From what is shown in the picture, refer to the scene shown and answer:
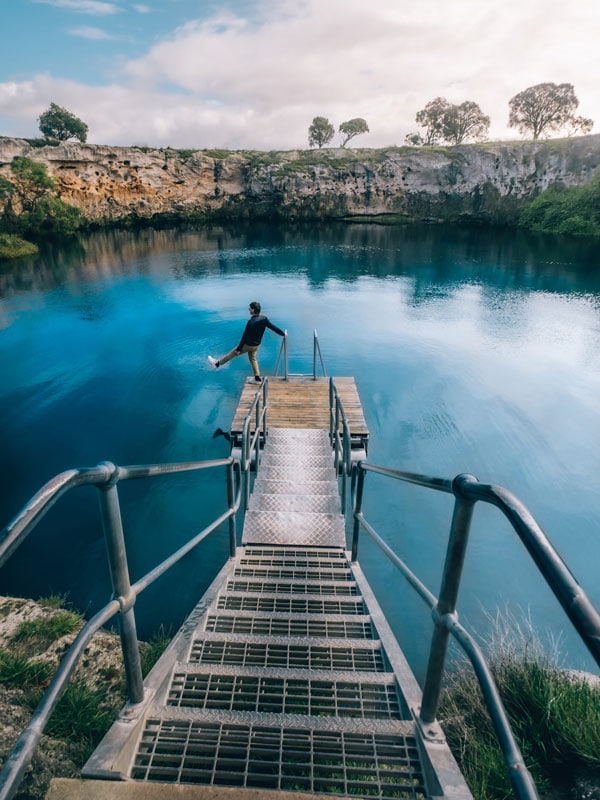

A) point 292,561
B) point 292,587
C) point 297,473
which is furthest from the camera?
point 297,473

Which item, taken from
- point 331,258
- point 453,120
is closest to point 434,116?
point 453,120

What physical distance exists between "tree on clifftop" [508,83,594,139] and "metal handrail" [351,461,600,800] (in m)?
76.2

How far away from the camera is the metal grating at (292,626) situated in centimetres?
327

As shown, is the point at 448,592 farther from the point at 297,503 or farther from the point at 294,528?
the point at 297,503

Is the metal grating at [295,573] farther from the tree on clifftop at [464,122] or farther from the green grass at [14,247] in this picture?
the tree on clifftop at [464,122]

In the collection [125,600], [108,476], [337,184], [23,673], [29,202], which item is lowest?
[23,673]

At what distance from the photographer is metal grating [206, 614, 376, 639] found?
10.7 ft

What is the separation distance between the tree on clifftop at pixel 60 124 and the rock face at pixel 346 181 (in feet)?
56.4

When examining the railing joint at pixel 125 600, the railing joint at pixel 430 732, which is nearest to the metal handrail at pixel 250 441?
the railing joint at pixel 125 600

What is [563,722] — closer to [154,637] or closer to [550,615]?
[550,615]

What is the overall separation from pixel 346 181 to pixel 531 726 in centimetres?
5836

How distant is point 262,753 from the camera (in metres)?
1.92

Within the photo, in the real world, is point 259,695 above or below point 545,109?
below

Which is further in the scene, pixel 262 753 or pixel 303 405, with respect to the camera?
pixel 303 405
